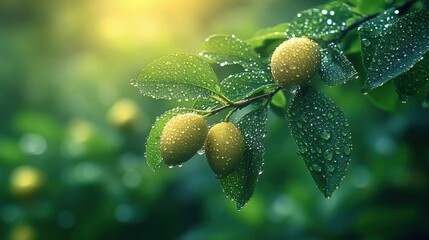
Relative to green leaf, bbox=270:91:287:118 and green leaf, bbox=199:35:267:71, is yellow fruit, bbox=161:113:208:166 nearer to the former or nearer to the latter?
green leaf, bbox=199:35:267:71

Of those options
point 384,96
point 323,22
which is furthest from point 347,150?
point 384,96

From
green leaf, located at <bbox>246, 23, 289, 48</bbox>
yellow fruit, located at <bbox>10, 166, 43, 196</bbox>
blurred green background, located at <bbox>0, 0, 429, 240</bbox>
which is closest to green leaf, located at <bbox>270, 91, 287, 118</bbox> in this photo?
green leaf, located at <bbox>246, 23, 289, 48</bbox>

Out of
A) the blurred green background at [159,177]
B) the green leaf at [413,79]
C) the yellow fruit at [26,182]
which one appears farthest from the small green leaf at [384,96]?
the yellow fruit at [26,182]

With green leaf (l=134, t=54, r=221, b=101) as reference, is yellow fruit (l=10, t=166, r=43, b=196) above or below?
below

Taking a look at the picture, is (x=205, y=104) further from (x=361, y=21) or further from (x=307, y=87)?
(x=361, y=21)

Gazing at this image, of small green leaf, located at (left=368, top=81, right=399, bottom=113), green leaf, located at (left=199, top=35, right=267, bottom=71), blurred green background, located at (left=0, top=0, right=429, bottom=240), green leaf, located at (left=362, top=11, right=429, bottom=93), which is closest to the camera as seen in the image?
green leaf, located at (left=362, top=11, right=429, bottom=93)

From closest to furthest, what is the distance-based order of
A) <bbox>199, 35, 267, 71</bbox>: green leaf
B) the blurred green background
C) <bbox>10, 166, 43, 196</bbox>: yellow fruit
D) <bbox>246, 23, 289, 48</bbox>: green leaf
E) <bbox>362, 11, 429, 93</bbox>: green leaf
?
<bbox>362, 11, 429, 93</bbox>: green leaf
<bbox>199, 35, 267, 71</bbox>: green leaf
<bbox>246, 23, 289, 48</bbox>: green leaf
the blurred green background
<bbox>10, 166, 43, 196</bbox>: yellow fruit

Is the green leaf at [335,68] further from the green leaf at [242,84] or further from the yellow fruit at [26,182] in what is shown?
the yellow fruit at [26,182]
